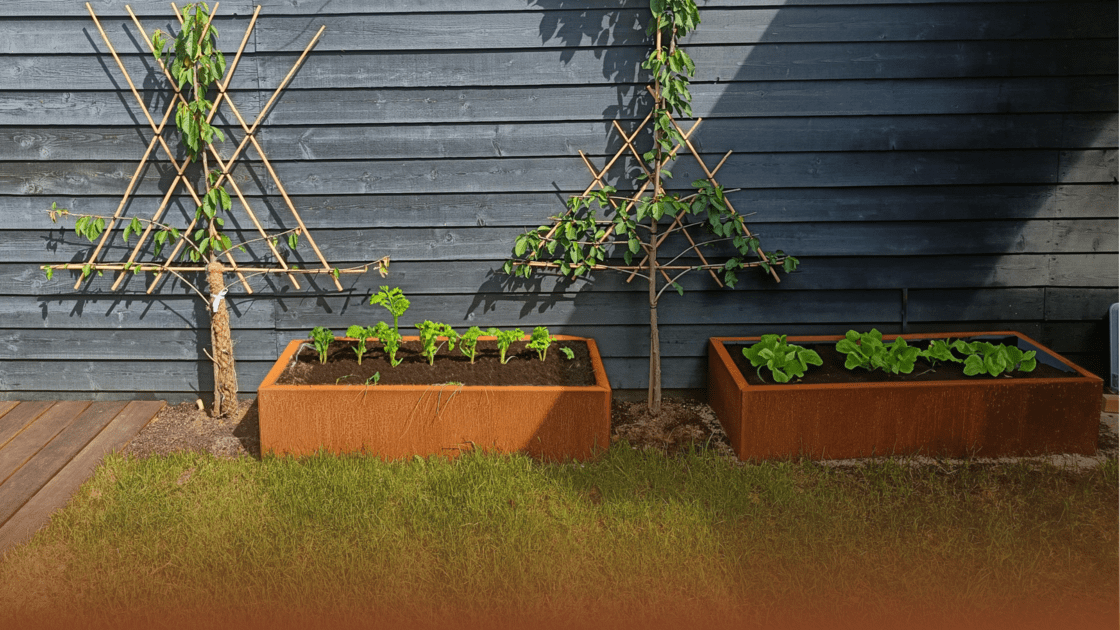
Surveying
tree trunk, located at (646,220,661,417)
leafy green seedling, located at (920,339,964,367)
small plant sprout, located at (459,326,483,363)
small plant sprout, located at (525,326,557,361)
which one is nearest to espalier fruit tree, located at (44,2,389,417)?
small plant sprout, located at (459,326,483,363)

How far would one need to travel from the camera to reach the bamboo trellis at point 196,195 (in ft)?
11.7

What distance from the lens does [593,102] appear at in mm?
3643

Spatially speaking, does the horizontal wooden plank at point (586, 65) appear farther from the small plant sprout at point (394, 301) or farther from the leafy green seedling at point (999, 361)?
the leafy green seedling at point (999, 361)

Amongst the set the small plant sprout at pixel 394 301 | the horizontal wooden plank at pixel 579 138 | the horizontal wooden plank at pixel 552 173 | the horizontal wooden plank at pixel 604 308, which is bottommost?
the horizontal wooden plank at pixel 604 308

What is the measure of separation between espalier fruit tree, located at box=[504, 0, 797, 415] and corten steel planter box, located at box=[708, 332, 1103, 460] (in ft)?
2.10

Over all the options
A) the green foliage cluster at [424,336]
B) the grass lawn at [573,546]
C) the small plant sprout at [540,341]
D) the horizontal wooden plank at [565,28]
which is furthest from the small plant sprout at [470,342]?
the horizontal wooden plank at [565,28]

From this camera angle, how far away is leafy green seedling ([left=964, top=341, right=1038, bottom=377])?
3.33 m

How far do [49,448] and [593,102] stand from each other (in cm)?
268

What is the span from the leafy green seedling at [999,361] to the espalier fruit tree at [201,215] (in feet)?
8.09

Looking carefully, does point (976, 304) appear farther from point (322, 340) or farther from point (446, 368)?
point (322, 340)

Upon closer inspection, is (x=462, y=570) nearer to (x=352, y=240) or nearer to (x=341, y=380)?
(x=341, y=380)

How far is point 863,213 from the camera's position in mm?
3734

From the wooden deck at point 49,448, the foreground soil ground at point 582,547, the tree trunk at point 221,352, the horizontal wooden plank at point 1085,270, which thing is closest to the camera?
the foreground soil ground at point 582,547

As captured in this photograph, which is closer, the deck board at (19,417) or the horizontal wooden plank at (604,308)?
the deck board at (19,417)
